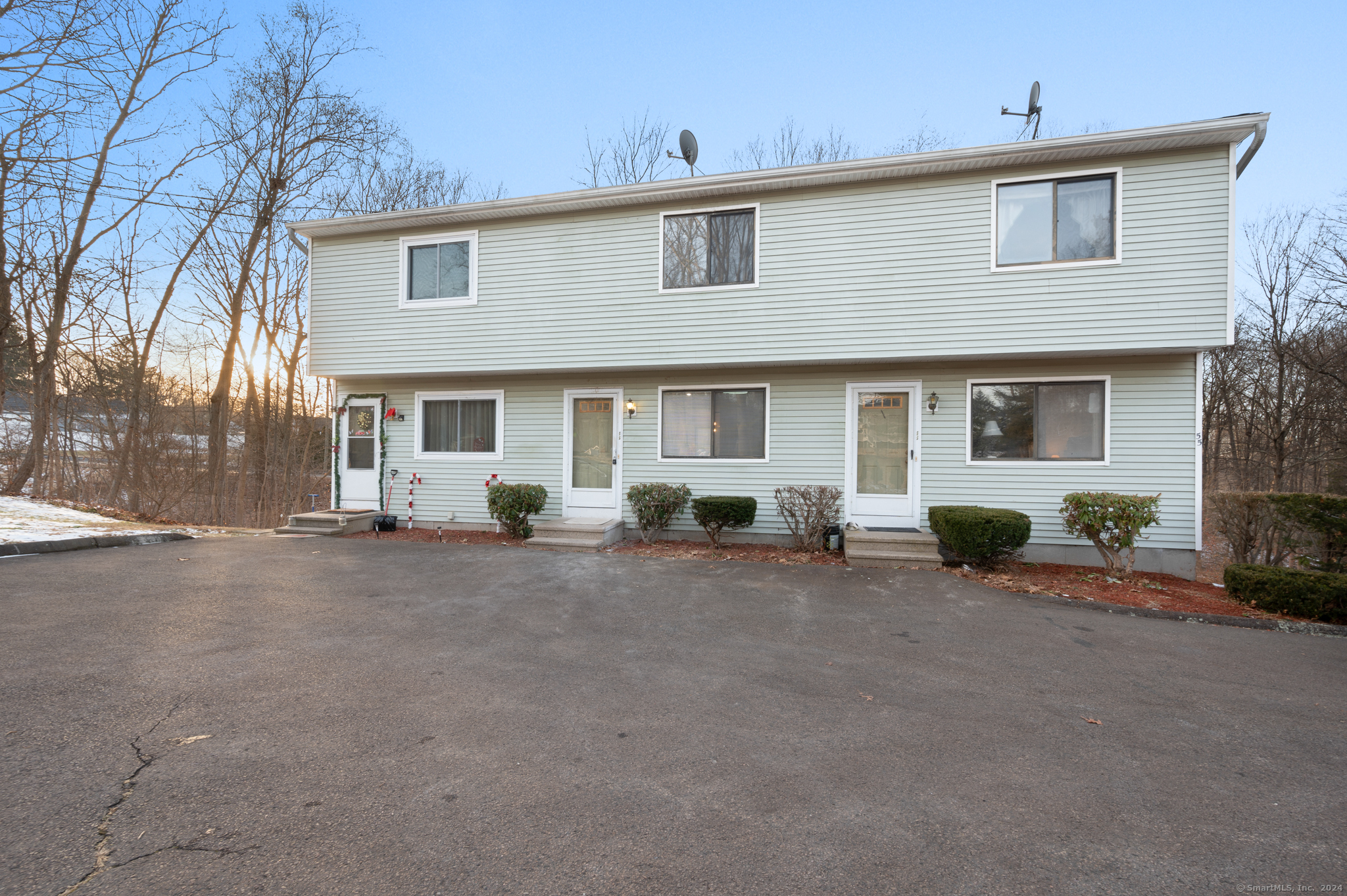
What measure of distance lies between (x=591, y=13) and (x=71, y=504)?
68.0ft

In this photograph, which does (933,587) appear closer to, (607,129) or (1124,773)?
(1124,773)

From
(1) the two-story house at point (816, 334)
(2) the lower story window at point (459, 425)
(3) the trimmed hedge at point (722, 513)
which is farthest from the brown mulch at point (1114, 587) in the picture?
(2) the lower story window at point (459, 425)

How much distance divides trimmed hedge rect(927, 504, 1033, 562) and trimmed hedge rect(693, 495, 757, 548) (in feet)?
8.66

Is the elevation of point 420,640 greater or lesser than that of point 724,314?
lesser

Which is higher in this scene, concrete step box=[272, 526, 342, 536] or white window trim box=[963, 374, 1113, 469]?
white window trim box=[963, 374, 1113, 469]

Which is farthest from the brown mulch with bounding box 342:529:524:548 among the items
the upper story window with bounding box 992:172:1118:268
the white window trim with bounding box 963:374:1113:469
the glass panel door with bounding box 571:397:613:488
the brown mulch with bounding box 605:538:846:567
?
the upper story window with bounding box 992:172:1118:268

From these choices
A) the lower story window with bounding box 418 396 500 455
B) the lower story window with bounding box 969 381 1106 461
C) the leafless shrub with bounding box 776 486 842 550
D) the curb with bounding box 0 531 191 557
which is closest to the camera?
the curb with bounding box 0 531 191 557

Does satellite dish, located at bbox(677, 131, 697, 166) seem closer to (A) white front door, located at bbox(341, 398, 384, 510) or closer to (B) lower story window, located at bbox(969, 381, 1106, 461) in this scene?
(B) lower story window, located at bbox(969, 381, 1106, 461)

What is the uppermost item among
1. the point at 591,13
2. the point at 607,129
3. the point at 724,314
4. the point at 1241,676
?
the point at 591,13

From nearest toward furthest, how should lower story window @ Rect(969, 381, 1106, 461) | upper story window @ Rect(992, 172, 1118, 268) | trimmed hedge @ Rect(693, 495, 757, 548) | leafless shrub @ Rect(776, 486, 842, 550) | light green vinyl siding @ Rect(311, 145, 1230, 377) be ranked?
light green vinyl siding @ Rect(311, 145, 1230, 377), upper story window @ Rect(992, 172, 1118, 268), lower story window @ Rect(969, 381, 1106, 461), leafless shrub @ Rect(776, 486, 842, 550), trimmed hedge @ Rect(693, 495, 757, 548)

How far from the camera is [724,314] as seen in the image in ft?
28.9

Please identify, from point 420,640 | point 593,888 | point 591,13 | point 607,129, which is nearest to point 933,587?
point 420,640

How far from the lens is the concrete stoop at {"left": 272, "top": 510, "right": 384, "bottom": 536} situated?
984 cm

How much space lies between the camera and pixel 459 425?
10523 millimetres
